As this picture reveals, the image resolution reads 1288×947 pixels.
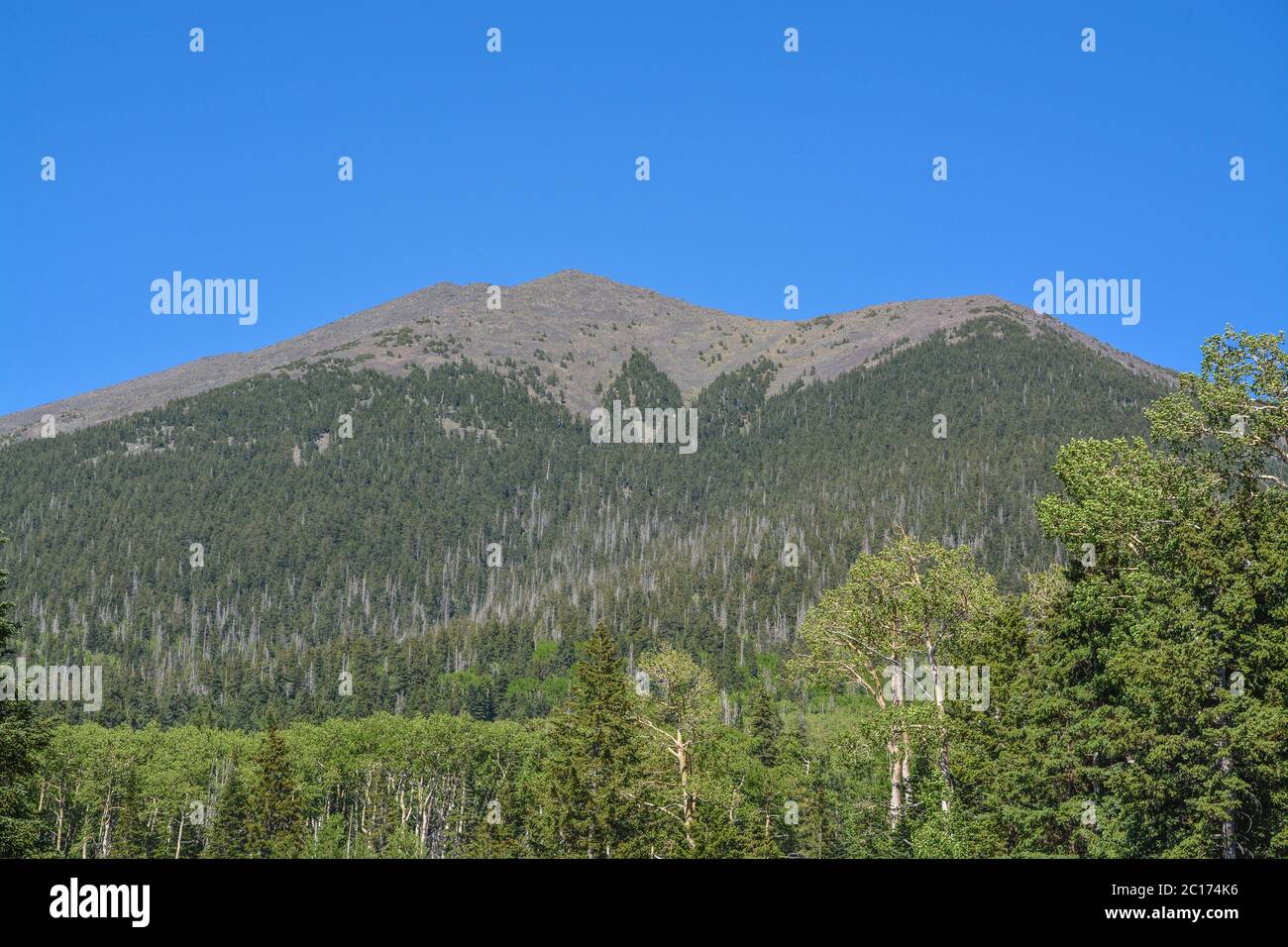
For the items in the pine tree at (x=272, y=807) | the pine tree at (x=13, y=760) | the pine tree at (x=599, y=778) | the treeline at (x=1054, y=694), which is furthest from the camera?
the pine tree at (x=272, y=807)

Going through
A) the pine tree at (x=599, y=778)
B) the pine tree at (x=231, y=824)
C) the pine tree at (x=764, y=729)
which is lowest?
the pine tree at (x=231, y=824)

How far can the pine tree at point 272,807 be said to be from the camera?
78188 mm

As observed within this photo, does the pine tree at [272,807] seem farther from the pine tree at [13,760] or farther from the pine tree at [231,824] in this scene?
the pine tree at [13,760]

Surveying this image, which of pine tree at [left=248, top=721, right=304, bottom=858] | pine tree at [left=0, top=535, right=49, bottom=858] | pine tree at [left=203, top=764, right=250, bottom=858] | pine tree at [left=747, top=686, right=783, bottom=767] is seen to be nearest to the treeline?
pine tree at [left=0, top=535, right=49, bottom=858]

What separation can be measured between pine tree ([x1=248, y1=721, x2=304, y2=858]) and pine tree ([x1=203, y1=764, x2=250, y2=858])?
2445mm

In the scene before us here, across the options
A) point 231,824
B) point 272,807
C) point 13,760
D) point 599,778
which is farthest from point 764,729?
point 13,760

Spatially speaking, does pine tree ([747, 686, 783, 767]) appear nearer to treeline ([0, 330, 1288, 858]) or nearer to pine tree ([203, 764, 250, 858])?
treeline ([0, 330, 1288, 858])

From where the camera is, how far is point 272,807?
7862 centimetres

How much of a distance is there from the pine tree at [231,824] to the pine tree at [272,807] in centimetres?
245

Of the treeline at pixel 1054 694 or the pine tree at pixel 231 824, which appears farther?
the pine tree at pixel 231 824

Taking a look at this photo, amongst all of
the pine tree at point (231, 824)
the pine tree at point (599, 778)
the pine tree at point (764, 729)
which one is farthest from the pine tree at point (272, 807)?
the pine tree at point (764, 729)

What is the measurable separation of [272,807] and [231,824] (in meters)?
9.37
